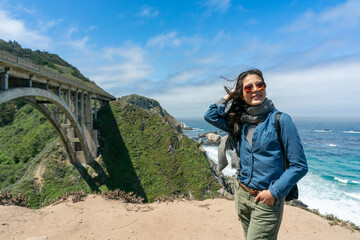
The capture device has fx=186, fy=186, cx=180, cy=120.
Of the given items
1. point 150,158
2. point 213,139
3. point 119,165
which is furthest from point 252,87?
point 213,139

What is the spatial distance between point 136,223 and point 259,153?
564 centimetres

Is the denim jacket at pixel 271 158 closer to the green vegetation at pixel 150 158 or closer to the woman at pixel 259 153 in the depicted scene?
the woman at pixel 259 153

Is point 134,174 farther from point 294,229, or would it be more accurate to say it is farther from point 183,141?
point 294,229

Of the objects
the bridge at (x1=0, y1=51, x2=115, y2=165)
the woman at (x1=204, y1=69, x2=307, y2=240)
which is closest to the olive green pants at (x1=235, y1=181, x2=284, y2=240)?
the woman at (x1=204, y1=69, x2=307, y2=240)

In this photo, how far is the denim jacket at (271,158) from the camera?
6.04ft

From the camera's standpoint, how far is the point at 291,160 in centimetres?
186

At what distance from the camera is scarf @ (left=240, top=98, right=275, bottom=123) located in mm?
2148

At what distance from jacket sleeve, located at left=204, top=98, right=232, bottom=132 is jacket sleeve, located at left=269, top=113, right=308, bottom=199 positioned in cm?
77

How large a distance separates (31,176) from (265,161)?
19959 mm

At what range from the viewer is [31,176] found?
15.9m

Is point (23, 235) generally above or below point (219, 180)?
above

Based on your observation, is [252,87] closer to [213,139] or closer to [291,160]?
[291,160]

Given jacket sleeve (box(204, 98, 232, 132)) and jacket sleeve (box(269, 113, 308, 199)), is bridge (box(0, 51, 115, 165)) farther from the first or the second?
jacket sleeve (box(269, 113, 308, 199))

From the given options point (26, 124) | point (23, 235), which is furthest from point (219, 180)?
point (26, 124)
